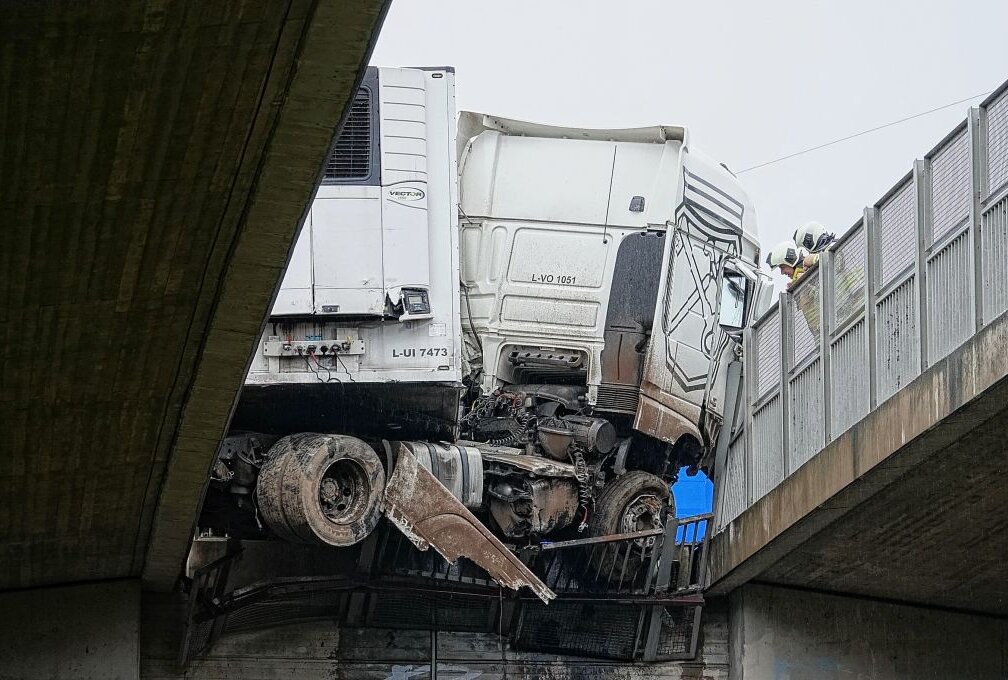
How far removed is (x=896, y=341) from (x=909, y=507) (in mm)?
2370

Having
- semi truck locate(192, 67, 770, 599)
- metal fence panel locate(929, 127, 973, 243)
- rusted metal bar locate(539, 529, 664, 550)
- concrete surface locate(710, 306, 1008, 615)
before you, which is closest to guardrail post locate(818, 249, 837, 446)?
concrete surface locate(710, 306, 1008, 615)

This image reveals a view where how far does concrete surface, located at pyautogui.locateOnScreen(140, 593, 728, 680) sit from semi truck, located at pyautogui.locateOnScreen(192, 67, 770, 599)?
5.50ft

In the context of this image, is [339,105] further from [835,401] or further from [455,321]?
[835,401]

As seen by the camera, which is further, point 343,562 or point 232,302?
point 343,562

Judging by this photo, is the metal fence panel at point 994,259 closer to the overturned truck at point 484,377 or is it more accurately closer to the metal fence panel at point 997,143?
the metal fence panel at point 997,143

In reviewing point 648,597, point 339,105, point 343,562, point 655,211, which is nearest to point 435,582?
point 343,562

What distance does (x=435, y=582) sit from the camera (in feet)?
49.4

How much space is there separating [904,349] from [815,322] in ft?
7.20

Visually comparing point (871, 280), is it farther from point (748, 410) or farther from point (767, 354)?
point (748, 410)

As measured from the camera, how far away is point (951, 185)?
36.6ft

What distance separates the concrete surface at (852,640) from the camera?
16.6 m

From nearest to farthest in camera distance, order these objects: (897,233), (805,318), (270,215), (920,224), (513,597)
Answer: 1. (270,215)
2. (920,224)
3. (897,233)
4. (805,318)
5. (513,597)

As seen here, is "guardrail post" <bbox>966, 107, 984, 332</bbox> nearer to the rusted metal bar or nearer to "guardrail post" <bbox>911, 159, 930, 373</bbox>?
"guardrail post" <bbox>911, 159, 930, 373</bbox>

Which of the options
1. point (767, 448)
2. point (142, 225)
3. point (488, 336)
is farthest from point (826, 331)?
point (142, 225)
